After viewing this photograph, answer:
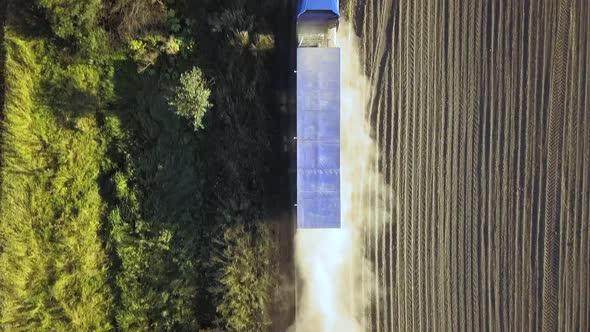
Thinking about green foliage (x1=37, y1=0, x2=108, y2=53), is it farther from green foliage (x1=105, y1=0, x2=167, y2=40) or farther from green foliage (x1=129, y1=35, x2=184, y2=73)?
green foliage (x1=129, y1=35, x2=184, y2=73)

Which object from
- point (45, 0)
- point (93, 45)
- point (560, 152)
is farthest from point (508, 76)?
point (45, 0)

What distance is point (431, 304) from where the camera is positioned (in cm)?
826

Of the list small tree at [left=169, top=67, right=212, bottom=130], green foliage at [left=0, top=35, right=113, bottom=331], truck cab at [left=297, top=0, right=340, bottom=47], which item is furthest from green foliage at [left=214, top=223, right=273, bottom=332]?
truck cab at [left=297, top=0, right=340, bottom=47]

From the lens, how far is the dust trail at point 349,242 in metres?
8.25

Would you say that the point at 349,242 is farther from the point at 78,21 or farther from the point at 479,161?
the point at 78,21

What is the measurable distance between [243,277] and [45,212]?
13.4ft

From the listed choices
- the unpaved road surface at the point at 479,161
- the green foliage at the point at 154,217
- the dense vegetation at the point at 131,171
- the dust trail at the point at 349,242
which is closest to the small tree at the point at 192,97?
the dense vegetation at the point at 131,171

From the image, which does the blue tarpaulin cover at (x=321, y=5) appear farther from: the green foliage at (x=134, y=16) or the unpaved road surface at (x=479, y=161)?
the green foliage at (x=134, y=16)

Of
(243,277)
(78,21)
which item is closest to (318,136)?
(243,277)

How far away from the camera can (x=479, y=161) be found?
8312mm

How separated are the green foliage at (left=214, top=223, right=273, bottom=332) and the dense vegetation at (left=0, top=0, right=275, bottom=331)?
1.5 inches

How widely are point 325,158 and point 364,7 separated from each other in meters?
3.23

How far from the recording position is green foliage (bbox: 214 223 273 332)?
7.60 meters

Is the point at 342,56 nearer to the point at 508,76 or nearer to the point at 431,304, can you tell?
the point at 508,76
